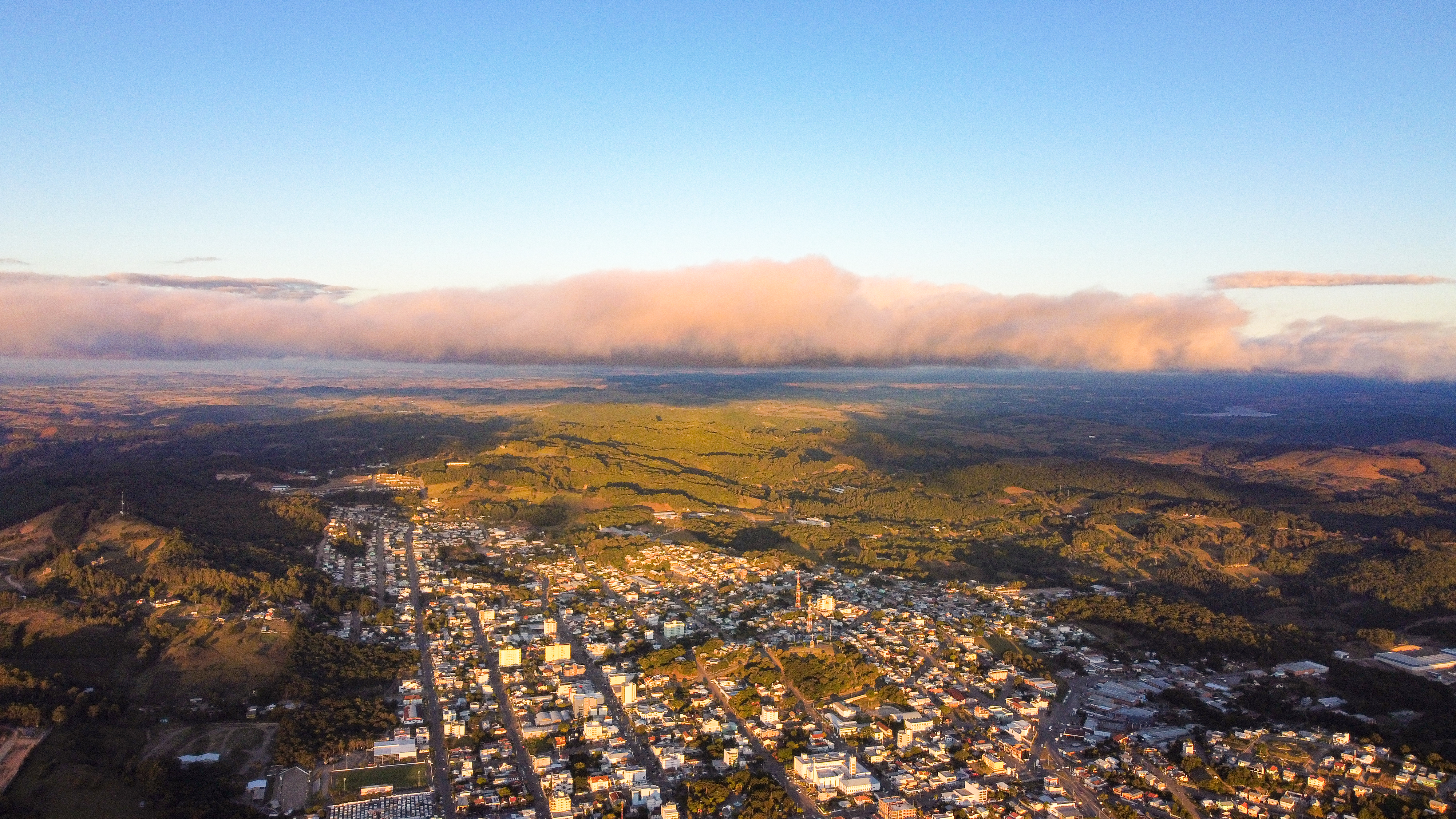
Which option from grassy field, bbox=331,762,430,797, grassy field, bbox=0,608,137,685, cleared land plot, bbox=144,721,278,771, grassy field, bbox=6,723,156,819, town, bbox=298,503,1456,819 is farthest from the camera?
grassy field, bbox=0,608,137,685

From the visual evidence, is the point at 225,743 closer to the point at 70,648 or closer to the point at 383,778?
the point at 383,778

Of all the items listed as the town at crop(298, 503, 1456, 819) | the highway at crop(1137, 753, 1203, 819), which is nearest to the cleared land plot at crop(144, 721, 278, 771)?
the town at crop(298, 503, 1456, 819)

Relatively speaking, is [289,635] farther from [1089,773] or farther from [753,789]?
[1089,773]

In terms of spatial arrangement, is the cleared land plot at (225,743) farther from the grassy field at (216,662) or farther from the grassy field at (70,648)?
the grassy field at (70,648)

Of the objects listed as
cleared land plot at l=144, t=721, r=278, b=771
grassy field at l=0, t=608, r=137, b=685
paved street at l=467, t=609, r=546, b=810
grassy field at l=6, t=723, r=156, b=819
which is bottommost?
paved street at l=467, t=609, r=546, b=810

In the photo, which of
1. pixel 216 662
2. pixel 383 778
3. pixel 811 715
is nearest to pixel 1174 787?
pixel 811 715

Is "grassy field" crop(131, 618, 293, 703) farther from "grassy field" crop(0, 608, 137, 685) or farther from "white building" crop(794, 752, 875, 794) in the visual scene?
"white building" crop(794, 752, 875, 794)

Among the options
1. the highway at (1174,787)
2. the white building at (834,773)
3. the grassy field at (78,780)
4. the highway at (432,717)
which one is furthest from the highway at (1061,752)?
the grassy field at (78,780)
